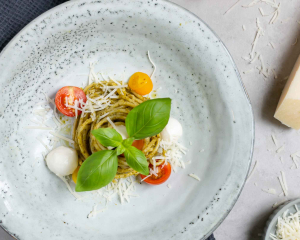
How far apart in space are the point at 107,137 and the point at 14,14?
1065mm

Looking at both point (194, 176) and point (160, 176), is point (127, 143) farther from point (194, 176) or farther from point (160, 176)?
point (194, 176)

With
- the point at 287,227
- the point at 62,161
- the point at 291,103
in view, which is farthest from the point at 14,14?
the point at 287,227

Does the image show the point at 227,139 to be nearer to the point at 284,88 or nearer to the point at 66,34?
the point at 284,88

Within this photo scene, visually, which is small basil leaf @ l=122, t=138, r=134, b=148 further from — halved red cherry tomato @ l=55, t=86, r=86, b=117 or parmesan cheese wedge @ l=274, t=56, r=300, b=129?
parmesan cheese wedge @ l=274, t=56, r=300, b=129

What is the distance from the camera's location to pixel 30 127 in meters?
1.77

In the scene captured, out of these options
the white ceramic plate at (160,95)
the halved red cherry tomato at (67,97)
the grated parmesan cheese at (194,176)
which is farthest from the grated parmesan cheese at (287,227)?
the halved red cherry tomato at (67,97)

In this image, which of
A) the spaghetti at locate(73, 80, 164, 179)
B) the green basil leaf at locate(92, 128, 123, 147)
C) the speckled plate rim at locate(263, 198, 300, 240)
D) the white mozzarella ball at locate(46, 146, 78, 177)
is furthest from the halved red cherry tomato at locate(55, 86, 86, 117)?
the speckled plate rim at locate(263, 198, 300, 240)

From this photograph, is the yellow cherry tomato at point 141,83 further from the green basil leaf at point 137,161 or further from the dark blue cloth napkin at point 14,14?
the dark blue cloth napkin at point 14,14

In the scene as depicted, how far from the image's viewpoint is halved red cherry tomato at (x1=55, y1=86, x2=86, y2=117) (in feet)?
5.64

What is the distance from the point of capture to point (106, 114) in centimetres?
171

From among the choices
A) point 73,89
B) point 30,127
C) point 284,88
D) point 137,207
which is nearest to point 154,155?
point 137,207

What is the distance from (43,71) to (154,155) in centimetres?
88

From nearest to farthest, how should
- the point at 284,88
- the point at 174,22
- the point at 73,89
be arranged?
the point at 174,22 < the point at 73,89 < the point at 284,88

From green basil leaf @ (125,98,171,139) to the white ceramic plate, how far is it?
0.47 meters
